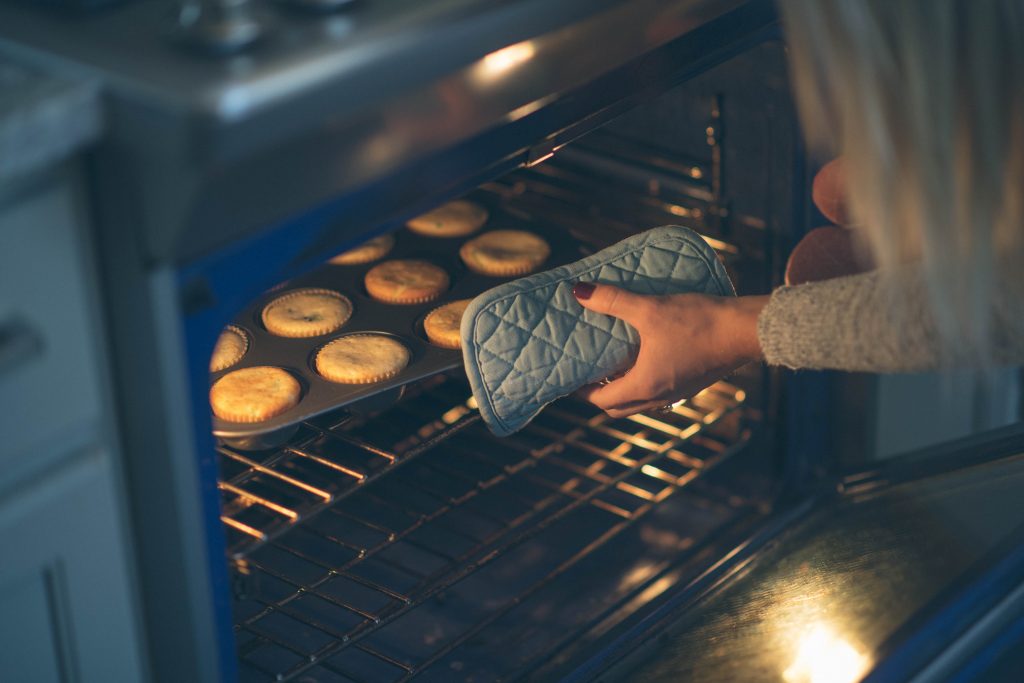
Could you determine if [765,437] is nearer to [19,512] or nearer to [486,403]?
[486,403]

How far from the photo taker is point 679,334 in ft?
4.38

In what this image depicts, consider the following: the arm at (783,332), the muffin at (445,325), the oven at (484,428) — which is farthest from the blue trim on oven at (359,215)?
the muffin at (445,325)

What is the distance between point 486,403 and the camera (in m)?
1.34

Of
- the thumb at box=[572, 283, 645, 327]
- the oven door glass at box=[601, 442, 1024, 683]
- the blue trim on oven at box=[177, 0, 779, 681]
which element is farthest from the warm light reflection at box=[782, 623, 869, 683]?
the blue trim on oven at box=[177, 0, 779, 681]

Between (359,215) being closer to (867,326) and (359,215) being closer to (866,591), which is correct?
(867,326)

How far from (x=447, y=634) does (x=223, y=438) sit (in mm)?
457

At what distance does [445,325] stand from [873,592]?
0.62 m

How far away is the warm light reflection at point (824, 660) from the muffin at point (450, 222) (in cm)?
69

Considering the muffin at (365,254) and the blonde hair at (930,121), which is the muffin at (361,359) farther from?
the blonde hair at (930,121)

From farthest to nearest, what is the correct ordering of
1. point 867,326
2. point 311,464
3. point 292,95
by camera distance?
point 311,464, point 867,326, point 292,95

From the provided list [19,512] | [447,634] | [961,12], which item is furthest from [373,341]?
[961,12]

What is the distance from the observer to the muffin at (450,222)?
176 centimetres

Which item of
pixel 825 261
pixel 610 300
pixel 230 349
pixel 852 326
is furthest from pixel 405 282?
pixel 852 326

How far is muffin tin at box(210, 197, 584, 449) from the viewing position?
1.40 metres
